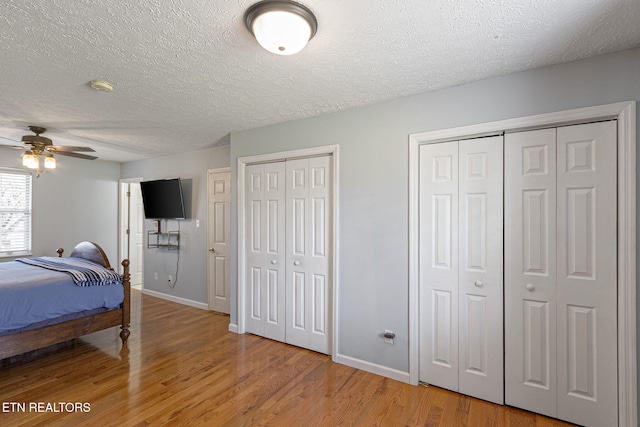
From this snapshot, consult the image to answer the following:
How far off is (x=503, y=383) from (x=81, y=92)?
394 cm

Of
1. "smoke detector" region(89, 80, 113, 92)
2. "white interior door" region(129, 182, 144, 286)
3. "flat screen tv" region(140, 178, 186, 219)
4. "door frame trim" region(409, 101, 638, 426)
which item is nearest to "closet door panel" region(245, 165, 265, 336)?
"smoke detector" region(89, 80, 113, 92)

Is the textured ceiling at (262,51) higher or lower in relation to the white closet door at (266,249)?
higher

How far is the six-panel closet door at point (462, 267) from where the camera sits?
2.21 meters

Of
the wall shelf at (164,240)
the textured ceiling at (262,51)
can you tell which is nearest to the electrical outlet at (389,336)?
the textured ceiling at (262,51)

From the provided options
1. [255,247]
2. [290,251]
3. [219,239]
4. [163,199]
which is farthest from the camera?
[163,199]

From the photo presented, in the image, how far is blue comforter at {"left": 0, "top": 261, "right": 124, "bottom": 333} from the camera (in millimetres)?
2451

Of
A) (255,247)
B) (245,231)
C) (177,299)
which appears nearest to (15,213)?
(177,299)

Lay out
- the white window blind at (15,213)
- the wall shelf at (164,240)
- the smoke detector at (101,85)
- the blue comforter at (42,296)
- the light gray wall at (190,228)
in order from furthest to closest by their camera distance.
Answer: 1. the wall shelf at (164,240)
2. the light gray wall at (190,228)
3. the white window blind at (15,213)
4. the blue comforter at (42,296)
5. the smoke detector at (101,85)

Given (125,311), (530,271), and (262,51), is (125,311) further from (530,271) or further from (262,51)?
(530,271)

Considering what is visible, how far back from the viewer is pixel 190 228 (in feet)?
15.2

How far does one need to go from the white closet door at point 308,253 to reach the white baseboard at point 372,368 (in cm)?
21

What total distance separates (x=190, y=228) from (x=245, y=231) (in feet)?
5.29

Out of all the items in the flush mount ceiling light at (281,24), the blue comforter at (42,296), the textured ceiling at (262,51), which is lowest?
the blue comforter at (42,296)

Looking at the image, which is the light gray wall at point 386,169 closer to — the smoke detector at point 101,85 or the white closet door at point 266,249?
the white closet door at point 266,249
